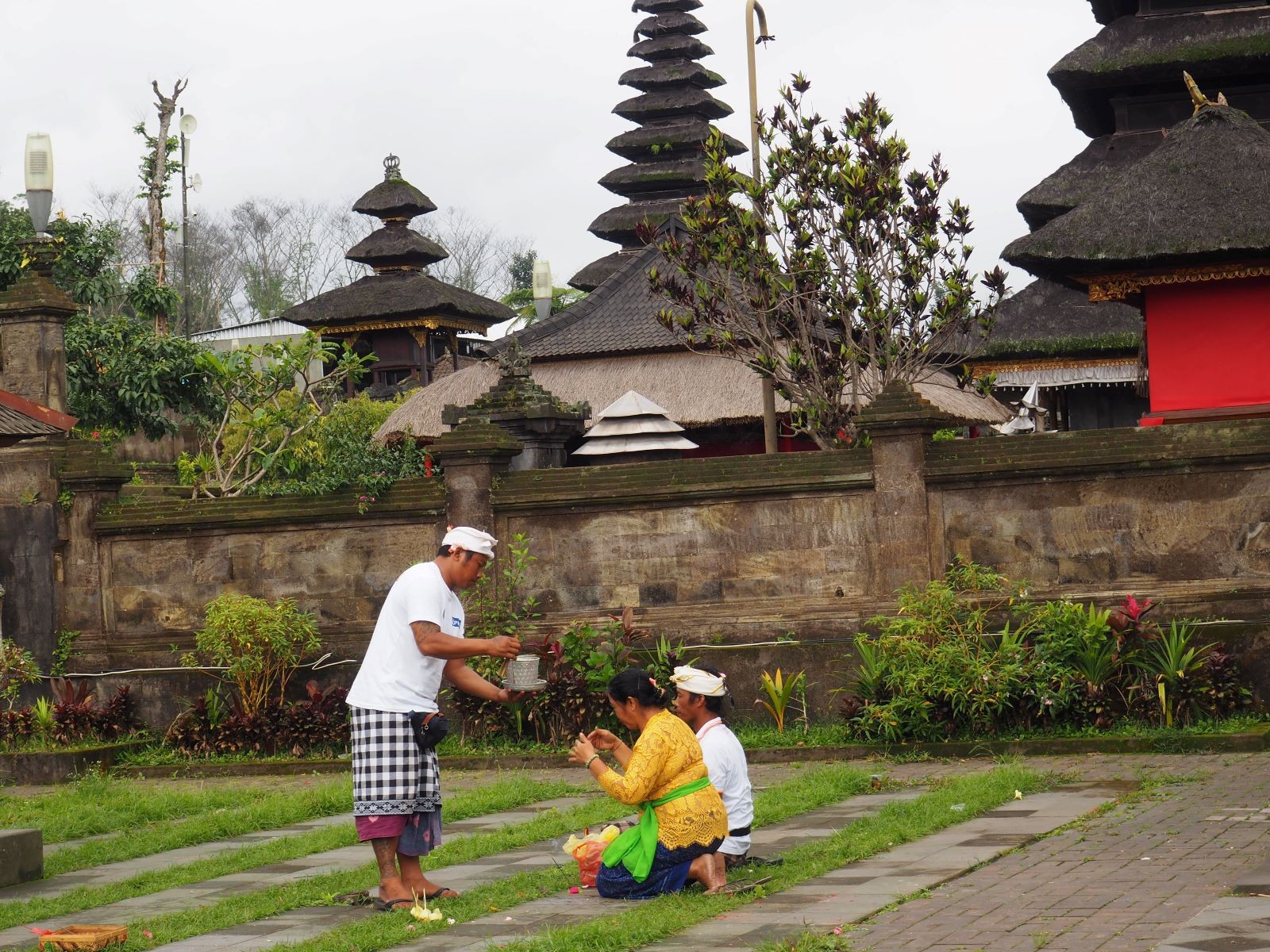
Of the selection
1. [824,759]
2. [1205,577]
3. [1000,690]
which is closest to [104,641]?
[824,759]

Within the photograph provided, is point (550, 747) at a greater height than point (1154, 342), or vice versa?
point (1154, 342)

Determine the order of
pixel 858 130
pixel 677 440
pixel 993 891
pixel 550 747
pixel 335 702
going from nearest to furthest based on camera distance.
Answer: pixel 993 891
pixel 550 747
pixel 335 702
pixel 858 130
pixel 677 440

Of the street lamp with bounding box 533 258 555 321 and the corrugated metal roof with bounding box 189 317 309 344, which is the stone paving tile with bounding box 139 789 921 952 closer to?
the street lamp with bounding box 533 258 555 321

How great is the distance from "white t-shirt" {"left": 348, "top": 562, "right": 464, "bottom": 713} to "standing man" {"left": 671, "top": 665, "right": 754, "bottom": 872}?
3.98 feet

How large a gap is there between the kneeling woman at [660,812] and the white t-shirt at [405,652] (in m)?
0.83

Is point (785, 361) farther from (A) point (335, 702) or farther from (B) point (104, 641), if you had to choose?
(B) point (104, 641)

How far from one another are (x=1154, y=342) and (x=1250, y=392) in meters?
1.09

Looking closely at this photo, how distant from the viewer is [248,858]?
30.5 feet

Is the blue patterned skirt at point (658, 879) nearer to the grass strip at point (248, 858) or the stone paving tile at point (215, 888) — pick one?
the stone paving tile at point (215, 888)

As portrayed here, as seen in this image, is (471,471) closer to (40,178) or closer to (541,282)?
(40,178)

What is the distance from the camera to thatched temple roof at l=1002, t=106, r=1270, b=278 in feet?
50.2

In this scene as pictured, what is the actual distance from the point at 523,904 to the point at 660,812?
78 centimetres

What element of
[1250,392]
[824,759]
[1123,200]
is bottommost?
[824,759]

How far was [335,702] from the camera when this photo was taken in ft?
49.3
